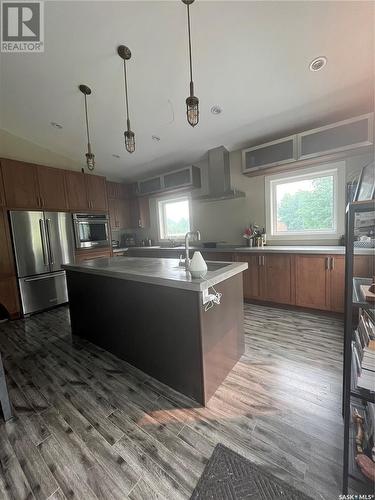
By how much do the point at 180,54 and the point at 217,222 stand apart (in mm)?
2616

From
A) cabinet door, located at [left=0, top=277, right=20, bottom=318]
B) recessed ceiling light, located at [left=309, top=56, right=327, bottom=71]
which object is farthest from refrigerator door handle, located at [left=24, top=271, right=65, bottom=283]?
recessed ceiling light, located at [left=309, top=56, right=327, bottom=71]

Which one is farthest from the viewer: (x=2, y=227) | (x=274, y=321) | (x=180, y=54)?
(x=2, y=227)

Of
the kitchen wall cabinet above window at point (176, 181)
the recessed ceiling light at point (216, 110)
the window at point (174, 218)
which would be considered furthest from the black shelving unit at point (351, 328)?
the window at point (174, 218)

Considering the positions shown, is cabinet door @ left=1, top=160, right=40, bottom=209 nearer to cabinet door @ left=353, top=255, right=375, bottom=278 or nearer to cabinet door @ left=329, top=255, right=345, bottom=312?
cabinet door @ left=329, top=255, right=345, bottom=312

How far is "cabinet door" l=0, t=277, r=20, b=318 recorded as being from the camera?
318 cm

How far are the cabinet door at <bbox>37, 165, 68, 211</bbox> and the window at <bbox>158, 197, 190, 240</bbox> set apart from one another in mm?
2103

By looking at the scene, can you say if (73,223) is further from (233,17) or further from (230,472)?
(230,472)

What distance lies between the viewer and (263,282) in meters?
3.25

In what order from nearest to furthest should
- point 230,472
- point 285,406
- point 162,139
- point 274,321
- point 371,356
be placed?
point 371,356
point 230,472
point 285,406
point 274,321
point 162,139

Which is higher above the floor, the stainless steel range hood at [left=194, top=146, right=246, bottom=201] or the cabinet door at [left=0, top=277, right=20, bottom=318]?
the stainless steel range hood at [left=194, top=146, right=246, bottom=201]

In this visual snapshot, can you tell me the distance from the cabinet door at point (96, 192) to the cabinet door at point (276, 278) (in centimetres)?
344

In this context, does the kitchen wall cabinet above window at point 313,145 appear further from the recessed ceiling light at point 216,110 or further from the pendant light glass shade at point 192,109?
the pendant light glass shade at point 192,109

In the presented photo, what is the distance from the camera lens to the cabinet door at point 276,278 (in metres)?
3.03

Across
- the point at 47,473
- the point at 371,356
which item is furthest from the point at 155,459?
the point at 371,356
